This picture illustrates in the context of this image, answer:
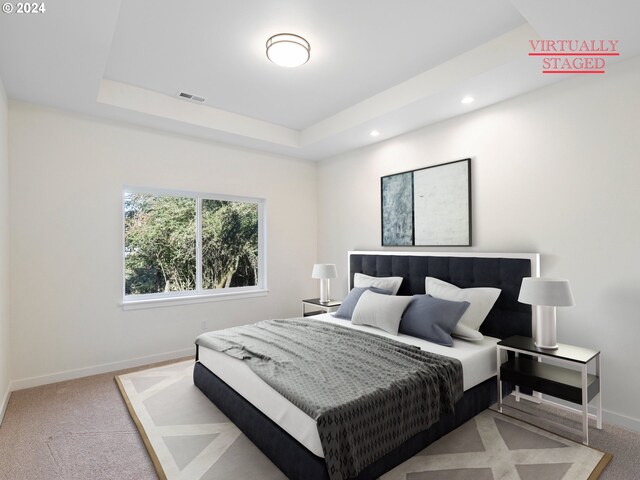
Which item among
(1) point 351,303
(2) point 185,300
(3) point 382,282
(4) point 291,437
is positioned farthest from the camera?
(2) point 185,300

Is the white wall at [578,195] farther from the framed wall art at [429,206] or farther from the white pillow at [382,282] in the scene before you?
the white pillow at [382,282]

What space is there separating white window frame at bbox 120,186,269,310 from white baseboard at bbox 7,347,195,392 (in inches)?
22.0

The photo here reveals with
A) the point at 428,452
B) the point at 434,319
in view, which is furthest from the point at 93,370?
the point at 434,319

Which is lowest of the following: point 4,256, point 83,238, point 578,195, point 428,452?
point 428,452

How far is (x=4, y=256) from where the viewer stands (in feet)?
9.44

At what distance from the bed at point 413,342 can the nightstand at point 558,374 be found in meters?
0.16

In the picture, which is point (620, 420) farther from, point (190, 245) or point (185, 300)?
point (190, 245)

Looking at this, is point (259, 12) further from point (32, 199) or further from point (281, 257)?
point (281, 257)

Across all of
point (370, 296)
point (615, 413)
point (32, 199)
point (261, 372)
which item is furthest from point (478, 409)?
point (32, 199)

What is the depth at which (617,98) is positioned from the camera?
2.51 meters

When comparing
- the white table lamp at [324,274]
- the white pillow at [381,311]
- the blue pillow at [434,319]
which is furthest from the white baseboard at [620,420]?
the white table lamp at [324,274]

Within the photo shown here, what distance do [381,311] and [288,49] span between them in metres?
2.28

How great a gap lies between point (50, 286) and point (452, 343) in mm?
3651

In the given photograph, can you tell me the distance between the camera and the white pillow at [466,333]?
282cm
